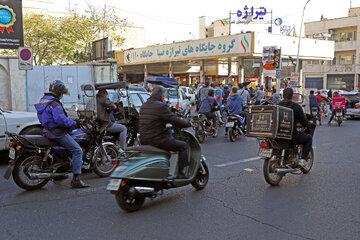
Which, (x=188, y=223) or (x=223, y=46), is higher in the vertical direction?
(x=223, y=46)

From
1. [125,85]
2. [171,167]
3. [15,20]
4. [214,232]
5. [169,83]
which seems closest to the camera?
[214,232]

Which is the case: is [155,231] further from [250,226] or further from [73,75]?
[73,75]

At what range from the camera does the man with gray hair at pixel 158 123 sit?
203 inches

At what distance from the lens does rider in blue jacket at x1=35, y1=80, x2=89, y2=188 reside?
228 inches

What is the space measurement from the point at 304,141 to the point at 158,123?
2990mm

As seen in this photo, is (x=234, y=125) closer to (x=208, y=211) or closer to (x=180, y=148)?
(x=180, y=148)

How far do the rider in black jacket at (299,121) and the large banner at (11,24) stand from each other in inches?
554

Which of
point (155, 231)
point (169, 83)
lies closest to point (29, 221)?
point (155, 231)

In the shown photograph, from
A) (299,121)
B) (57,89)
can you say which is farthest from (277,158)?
(57,89)

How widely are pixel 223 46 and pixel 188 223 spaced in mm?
25359

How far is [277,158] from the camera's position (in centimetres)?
640

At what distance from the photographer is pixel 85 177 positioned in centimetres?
701

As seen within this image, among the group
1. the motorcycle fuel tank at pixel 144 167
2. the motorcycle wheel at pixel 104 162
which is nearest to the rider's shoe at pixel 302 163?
the motorcycle fuel tank at pixel 144 167

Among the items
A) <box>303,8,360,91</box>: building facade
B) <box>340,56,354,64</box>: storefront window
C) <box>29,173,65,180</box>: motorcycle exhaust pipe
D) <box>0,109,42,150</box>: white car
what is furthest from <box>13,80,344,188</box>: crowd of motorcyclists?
<box>340,56,354,64</box>: storefront window
